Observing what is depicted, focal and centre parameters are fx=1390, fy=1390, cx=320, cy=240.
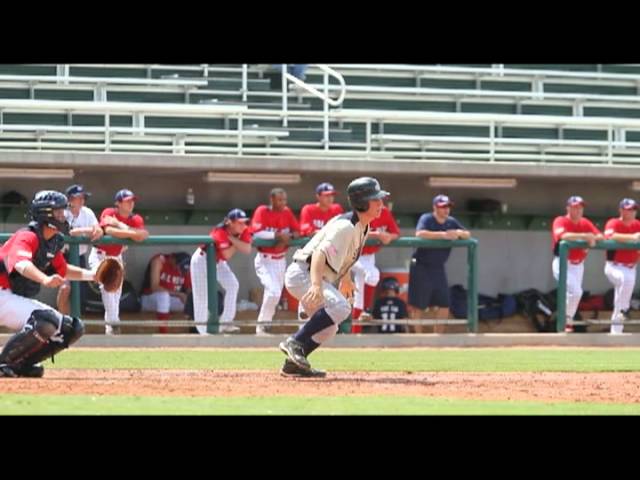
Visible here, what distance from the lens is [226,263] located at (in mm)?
17125

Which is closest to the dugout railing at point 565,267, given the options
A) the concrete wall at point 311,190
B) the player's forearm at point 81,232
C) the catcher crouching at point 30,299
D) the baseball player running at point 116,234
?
the concrete wall at point 311,190

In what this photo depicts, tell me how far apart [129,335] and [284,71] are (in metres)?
6.25

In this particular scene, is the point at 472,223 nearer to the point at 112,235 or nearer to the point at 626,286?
the point at 626,286

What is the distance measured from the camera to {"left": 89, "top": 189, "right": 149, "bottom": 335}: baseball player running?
16.3m

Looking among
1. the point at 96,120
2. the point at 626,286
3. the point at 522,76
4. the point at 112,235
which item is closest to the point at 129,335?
the point at 112,235

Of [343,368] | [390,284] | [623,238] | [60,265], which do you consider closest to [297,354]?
[343,368]

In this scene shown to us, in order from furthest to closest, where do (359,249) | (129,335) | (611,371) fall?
(129,335)
(611,371)
(359,249)

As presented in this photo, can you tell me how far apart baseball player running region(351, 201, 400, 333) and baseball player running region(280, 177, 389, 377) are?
236 inches

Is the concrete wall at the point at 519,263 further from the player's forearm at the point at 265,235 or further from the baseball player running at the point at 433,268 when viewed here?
the player's forearm at the point at 265,235

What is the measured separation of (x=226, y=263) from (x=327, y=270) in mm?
6190

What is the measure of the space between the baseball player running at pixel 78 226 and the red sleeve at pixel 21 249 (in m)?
5.37

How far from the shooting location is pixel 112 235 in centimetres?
1652

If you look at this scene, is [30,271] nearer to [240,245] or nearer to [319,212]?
[240,245]

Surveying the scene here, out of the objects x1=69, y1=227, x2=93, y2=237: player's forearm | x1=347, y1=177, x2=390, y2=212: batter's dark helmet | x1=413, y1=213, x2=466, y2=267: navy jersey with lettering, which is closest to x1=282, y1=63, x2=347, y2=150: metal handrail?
x1=413, y1=213, x2=466, y2=267: navy jersey with lettering
